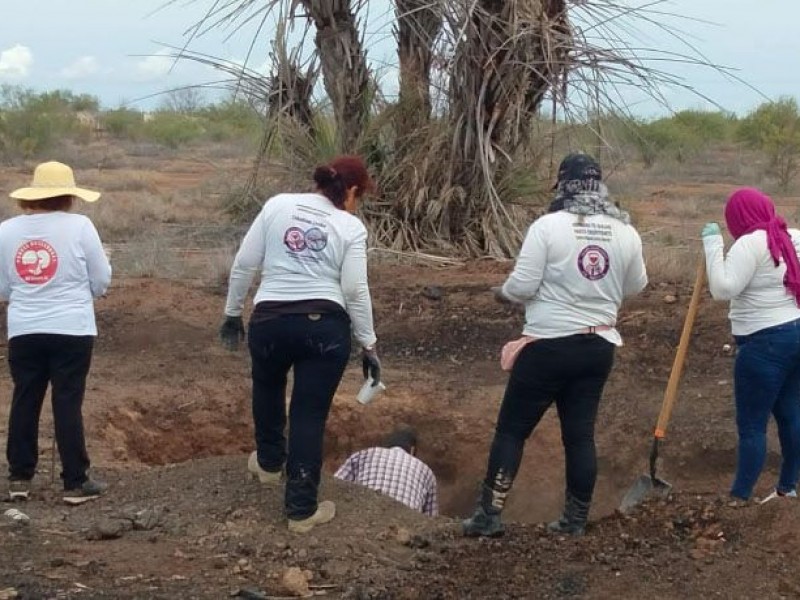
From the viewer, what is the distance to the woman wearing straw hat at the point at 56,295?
6.43 m

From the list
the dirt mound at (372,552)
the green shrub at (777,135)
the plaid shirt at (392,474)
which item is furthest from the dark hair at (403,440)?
the green shrub at (777,135)

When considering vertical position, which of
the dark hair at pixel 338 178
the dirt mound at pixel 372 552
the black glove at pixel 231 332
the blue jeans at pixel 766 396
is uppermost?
the dark hair at pixel 338 178

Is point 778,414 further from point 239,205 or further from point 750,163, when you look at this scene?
point 750,163

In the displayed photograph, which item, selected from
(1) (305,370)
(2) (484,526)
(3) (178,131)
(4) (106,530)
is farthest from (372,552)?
(3) (178,131)

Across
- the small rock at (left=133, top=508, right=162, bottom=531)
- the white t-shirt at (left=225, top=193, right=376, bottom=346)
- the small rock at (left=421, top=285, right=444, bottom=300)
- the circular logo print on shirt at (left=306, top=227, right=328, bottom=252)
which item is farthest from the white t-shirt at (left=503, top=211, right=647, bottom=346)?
the small rock at (left=421, top=285, right=444, bottom=300)

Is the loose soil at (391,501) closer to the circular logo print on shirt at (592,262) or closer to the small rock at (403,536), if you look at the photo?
the small rock at (403,536)

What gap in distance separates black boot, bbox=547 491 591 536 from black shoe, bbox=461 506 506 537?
0.26 m

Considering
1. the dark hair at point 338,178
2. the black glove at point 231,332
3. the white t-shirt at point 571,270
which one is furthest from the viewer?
the black glove at point 231,332

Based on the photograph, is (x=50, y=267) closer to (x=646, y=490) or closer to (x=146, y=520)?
(x=146, y=520)

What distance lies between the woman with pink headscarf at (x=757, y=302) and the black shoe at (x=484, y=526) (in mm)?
1368

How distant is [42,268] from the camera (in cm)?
642

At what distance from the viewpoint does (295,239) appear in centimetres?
579

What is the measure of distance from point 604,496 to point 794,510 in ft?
8.92

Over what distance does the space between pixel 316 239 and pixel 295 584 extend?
1569 mm
